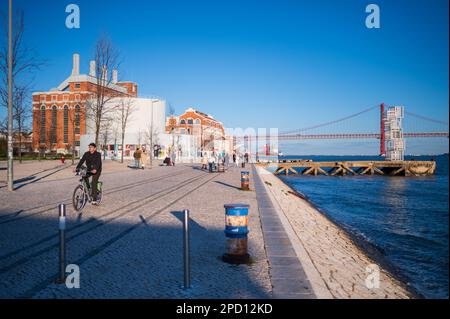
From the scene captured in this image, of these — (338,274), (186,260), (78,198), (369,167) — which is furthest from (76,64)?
(338,274)

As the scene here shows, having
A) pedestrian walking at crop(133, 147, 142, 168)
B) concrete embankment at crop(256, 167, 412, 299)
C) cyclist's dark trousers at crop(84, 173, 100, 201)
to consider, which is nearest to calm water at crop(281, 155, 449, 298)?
concrete embankment at crop(256, 167, 412, 299)

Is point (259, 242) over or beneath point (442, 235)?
over

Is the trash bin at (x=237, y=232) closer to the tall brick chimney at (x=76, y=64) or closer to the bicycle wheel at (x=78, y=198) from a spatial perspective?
the bicycle wheel at (x=78, y=198)

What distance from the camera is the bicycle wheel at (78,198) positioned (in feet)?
33.9

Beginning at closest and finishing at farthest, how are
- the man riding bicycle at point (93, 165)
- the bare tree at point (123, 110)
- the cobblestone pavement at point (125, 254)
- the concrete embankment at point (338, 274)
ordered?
1. the cobblestone pavement at point (125, 254)
2. the concrete embankment at point (338, 274)
3. the man riding bicycle at point (93, 165)
4. the bare tree at point (123, 110)

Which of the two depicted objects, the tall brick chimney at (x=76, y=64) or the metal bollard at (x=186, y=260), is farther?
the tall brick chimney at (x=76, y=64)

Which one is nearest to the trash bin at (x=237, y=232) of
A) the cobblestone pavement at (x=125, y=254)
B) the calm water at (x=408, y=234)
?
the cobblestone pavement at (x=125, y=254)

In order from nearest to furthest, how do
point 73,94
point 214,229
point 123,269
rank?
point 123,269, point 214,229, point 73,94

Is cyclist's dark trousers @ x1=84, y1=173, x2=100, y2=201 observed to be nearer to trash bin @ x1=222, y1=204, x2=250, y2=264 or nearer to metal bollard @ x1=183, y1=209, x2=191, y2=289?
trash bin @ x1=222, y1=204, x2=250, y2=264

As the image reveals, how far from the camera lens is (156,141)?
219 feet

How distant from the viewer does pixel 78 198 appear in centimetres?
1050
